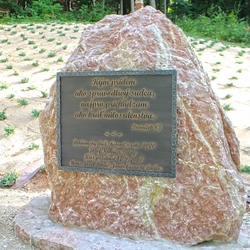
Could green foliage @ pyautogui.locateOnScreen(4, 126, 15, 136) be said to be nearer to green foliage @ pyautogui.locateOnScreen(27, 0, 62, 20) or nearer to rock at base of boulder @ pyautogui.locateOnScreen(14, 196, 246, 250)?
rock at base of boulder @ pyautogui.locateOnScreen(14, 196, 246, 250)

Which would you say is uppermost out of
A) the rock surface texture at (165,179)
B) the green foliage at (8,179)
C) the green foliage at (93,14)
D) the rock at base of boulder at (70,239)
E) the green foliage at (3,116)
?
the rock surface texture at (165,179)

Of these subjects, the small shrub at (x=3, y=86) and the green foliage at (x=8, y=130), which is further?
the small shrub at (x=3, y=86)

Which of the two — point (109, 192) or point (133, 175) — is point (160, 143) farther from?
point (109, 192)

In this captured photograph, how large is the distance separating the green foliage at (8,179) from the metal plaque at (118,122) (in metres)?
1.79

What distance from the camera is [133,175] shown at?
106 inches

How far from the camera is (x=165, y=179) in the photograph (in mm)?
2631

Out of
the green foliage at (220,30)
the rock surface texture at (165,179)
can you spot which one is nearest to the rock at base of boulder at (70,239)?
the rock surface texture at (165,179)

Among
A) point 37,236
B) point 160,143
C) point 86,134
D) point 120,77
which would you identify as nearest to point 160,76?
point 120,77

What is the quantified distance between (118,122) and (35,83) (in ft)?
18.5

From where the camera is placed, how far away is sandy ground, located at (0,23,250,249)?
4680mm

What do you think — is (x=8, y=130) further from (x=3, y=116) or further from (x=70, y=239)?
(x=70, y=239)

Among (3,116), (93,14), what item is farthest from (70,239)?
(93,14)

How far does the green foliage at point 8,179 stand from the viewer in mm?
4336

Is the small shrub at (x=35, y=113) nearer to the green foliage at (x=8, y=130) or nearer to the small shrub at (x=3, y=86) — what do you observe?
the green foliage at (x=8, y=130)
